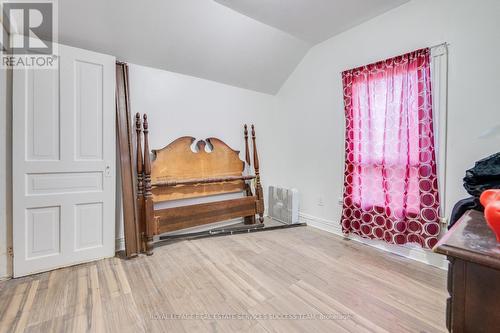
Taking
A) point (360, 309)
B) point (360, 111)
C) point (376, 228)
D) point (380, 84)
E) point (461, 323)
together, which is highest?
point (380, 84)

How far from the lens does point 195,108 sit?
9.91ft

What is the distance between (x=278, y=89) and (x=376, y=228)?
2494 mm

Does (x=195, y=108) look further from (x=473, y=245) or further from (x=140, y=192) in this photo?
(x=473, y=245)

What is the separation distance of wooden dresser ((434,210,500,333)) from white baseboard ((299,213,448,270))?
5.71 ft

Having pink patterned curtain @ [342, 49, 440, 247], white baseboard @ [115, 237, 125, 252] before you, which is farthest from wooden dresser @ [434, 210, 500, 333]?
white baseboard @ [115, 237, 125, 252]

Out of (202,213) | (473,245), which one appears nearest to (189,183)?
(202,213)

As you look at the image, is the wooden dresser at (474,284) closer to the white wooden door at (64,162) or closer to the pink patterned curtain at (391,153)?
the pink patterned curtain at (391,153)

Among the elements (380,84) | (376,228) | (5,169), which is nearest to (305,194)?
(376,228)

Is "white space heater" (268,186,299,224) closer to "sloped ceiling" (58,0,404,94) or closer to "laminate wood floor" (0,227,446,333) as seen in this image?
"laminate wood floor" (0,227,446,333)

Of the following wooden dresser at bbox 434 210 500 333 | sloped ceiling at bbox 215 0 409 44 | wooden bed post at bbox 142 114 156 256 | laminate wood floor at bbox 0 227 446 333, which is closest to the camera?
wooden dresser at bbox 434 210 500 333

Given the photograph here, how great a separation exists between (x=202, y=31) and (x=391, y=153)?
2.41 metres

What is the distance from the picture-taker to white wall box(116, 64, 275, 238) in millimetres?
2656

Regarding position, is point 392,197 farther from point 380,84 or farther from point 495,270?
point 495,270

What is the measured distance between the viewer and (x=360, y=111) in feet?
8.39
